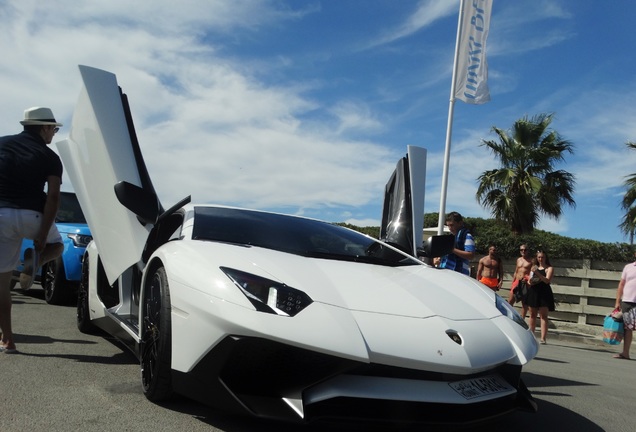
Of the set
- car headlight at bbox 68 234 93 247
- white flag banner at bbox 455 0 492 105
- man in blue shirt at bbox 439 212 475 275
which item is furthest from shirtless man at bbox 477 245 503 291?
car headlight at bbox 68 234 93 247

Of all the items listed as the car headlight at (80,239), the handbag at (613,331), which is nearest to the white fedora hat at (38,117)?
the car headlight at (80,239)

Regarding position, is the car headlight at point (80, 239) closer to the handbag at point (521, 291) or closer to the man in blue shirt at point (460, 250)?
the man in blue shirt at point (460, 250)

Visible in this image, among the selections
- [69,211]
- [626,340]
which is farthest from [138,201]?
[626,340]

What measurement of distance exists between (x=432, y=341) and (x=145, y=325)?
62.5 inches

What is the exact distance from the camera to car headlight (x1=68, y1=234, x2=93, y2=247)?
7.08 m

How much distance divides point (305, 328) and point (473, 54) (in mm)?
11803

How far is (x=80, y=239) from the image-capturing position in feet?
23.4

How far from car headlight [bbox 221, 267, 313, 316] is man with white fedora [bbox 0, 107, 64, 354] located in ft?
7.52

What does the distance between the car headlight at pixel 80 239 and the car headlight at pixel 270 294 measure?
4991 mm

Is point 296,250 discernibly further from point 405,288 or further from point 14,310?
point 14,310

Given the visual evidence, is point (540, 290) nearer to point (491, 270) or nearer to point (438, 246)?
point (491, 270)

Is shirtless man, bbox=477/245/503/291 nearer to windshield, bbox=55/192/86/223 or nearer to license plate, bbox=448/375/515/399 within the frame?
windshield, bbox=55/192/86/223

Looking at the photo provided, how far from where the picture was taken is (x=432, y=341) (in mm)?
2574

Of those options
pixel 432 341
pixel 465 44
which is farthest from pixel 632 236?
pixel 432 341
